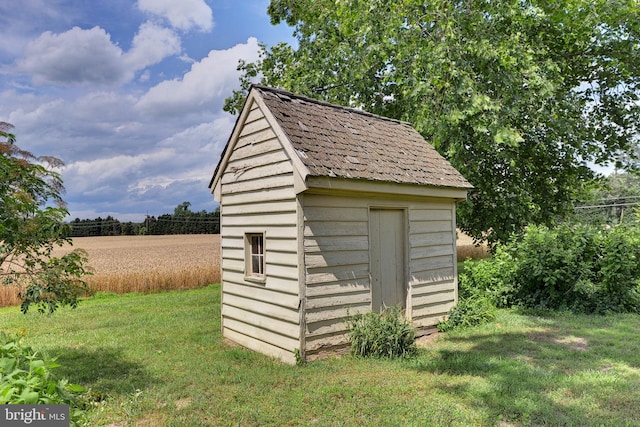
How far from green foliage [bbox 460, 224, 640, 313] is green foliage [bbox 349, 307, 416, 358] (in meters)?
4.74

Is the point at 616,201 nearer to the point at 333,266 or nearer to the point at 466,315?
the point at 466,315

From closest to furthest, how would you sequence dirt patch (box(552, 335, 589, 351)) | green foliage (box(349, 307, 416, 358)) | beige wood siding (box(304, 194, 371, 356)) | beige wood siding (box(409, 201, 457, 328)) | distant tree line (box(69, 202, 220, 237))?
1. beige wood siding (box(304, 194, 371, 356))
2. green foliage (box(349, 307, 416, 358))
3. dirt patch (box(552, 335, 589, 351))
4. beige wood siding (box(409, 201, 457, 328))
5. distant tree line (box(69, 202, 220, 237))

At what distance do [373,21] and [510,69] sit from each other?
4.60 m

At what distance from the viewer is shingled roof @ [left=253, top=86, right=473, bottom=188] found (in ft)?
22.2

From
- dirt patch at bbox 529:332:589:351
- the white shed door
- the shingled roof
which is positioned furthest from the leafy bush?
the shingled roof

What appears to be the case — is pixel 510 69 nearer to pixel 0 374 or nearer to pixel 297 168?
pixel 297 168

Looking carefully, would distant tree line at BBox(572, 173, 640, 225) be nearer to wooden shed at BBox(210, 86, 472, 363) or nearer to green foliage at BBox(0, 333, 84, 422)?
wooden shed at BBox(210, 86, 472, 363)

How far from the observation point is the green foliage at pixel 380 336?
654cm

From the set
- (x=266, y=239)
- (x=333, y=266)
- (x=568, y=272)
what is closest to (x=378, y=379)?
(x=333, y=266)

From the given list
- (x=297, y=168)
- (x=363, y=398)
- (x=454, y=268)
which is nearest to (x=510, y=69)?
(x=454, y=268)

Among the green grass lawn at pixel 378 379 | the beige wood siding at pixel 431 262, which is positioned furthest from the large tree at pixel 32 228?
the beige wood siding at pixel 431 262

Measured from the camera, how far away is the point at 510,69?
1148 centimetres

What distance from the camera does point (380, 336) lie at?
6.55 metres

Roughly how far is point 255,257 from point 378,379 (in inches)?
130
